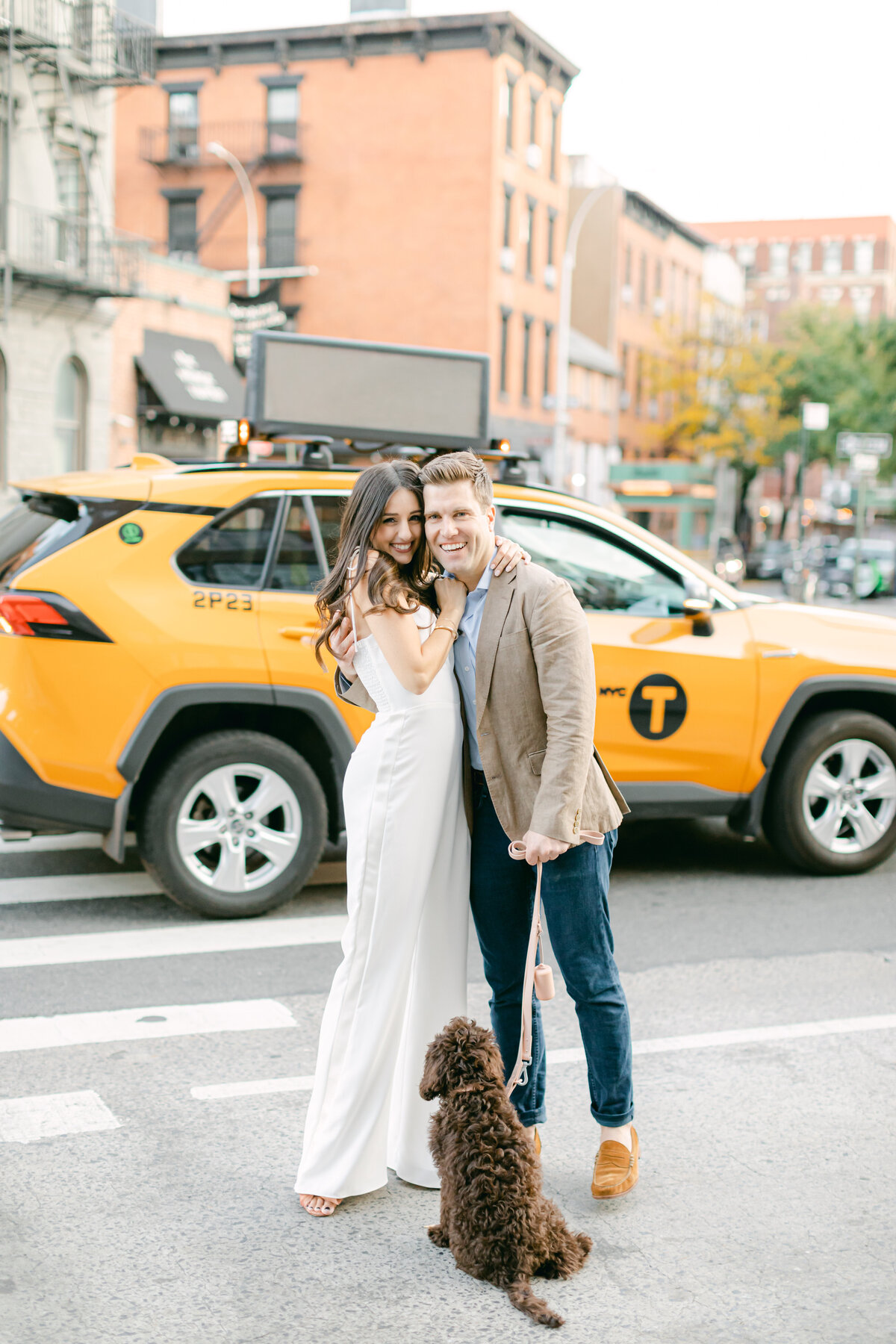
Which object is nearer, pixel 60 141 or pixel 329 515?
pixel 329 515

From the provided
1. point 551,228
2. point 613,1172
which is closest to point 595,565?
point 613,1172

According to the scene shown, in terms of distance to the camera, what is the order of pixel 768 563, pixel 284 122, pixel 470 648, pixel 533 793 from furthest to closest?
pixel 768 563 → pixel 284 122 → pixel 470 648 → pixel 533 793

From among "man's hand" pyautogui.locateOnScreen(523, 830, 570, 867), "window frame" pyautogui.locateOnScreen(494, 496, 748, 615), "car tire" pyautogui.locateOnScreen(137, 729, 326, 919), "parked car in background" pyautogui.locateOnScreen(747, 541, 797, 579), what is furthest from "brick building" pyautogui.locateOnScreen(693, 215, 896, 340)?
"man's hand" pyautogui.locateOnScreen(523, 830, 570, 867)

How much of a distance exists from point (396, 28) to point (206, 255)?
27.7 ft

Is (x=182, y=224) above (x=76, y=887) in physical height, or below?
above

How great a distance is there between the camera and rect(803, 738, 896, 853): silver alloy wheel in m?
7.18

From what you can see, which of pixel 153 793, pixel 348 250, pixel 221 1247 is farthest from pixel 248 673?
pixel 348 250

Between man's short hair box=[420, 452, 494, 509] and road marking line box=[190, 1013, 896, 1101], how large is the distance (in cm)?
197

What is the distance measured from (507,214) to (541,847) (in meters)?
41.5

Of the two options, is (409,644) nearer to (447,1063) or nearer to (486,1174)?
(447,1063)

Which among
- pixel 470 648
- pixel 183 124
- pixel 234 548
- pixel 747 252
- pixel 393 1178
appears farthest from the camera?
pixel 747 252

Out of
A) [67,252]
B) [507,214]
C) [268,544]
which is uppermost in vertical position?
[507,214]

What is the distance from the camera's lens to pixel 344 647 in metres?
3.77

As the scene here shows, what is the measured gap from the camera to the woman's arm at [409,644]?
141 inches
